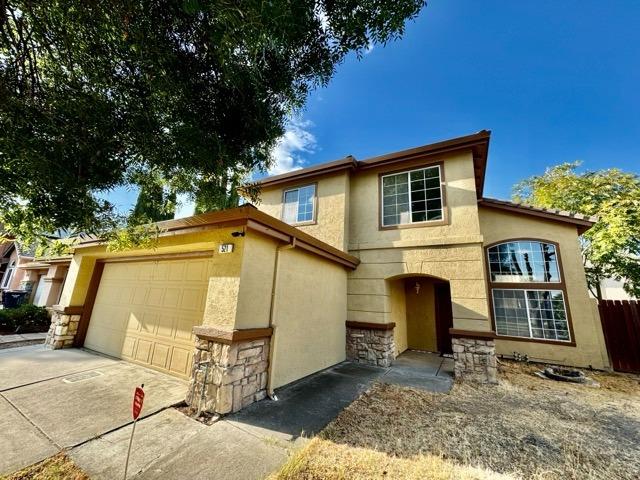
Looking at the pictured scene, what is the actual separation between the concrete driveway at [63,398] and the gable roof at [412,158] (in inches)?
202

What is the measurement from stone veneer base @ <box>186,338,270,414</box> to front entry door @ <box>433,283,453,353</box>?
7136 mm

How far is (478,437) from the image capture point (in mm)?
3533

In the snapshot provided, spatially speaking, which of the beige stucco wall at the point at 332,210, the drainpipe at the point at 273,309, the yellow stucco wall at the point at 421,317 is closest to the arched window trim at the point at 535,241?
the yellow stucco wall at the point at 421,317

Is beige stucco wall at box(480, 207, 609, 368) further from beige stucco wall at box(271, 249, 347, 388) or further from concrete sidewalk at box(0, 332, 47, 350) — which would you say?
concrete sidewalk at box(0, 332, 47, 350)

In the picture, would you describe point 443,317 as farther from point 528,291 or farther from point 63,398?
point 63,398

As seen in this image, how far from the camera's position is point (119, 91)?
371 centimetres

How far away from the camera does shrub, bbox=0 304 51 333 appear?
29.6 feet

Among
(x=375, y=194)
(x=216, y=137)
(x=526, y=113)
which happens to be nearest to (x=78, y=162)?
(x=216, y=137)

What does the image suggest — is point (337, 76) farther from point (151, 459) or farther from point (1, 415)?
point (1, 415)

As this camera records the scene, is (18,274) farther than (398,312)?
Yes

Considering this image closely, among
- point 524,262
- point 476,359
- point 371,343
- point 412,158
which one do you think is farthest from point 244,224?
point 524,262

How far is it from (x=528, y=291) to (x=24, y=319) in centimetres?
1796

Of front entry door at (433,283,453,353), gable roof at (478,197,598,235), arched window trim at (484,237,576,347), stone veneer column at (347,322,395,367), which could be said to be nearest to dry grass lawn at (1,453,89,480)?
stone veneer column at (347,322,395,367)

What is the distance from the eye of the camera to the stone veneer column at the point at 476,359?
5.98 meters
